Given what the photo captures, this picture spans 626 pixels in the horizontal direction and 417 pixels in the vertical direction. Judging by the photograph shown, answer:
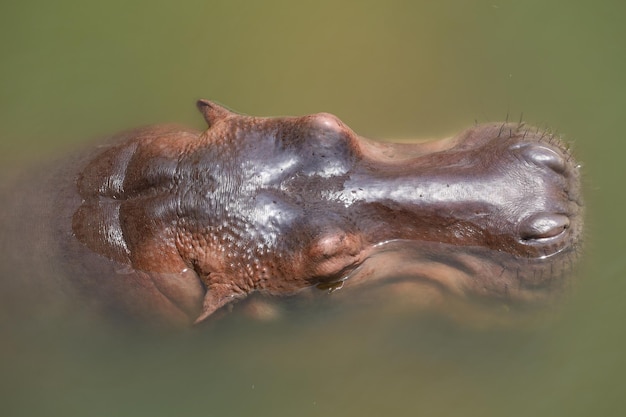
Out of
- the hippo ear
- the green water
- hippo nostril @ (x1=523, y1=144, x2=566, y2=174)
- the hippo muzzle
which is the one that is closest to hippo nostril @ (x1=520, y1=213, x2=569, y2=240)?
the hippo muzzle

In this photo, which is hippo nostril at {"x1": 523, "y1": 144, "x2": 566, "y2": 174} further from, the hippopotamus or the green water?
the green water

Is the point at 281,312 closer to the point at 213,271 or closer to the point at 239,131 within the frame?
the point at 213,271

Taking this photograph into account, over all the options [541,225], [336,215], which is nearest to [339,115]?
[336,215]

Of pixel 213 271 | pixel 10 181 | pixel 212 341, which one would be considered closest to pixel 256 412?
pixel 212 341

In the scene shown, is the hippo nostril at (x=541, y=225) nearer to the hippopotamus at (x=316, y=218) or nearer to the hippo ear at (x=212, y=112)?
the hippopotamus at (x=316, y=218)

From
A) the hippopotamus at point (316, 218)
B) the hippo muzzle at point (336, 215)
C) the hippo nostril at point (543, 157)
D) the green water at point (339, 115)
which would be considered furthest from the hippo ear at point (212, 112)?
the hippo nostril at point (543, 157)

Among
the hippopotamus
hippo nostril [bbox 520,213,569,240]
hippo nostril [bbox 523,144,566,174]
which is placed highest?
hippo nostril [bbox 523,144,566,174]

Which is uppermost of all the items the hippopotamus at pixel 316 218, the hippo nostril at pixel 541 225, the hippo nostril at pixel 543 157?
the hippo nostril at pixel 543 157

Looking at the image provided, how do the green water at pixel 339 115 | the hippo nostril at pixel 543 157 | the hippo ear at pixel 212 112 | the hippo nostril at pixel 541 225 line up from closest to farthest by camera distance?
1. the hippo nostril at pixel 541 225
2. the hippo nostril at pixel 543 157
3. the hippo ear at pixel 212 112
4. the green water at pixel 339 115
